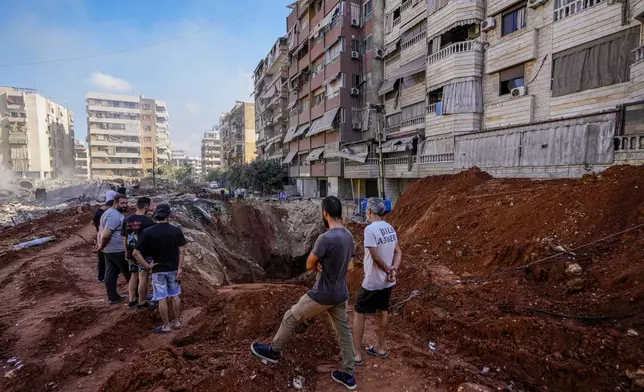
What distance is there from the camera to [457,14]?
15.6 meters

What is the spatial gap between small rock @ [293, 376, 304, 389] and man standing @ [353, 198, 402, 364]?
0.76 m

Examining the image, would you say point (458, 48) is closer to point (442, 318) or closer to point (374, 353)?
point (442, 318)

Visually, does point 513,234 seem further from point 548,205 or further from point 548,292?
point 548,292

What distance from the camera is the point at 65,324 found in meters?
4.56

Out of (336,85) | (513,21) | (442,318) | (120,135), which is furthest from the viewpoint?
(120,135)

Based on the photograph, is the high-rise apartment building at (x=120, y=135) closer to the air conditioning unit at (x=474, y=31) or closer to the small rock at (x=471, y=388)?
the air conditioning unit at (x=474, y=31)

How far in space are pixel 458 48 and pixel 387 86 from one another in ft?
20.8

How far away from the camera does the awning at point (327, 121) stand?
2494 centimetres

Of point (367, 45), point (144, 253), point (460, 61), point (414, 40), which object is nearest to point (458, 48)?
point (460, 61)

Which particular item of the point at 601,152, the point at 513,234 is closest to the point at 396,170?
the point at 601,152

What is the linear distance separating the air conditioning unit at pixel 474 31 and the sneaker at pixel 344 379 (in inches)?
713

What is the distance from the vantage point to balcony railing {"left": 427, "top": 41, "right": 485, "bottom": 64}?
15.3m

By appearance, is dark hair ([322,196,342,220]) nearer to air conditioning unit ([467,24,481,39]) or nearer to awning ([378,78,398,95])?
air conditioning unit ([467,24,481,39])

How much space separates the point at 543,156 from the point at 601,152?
167 cm
